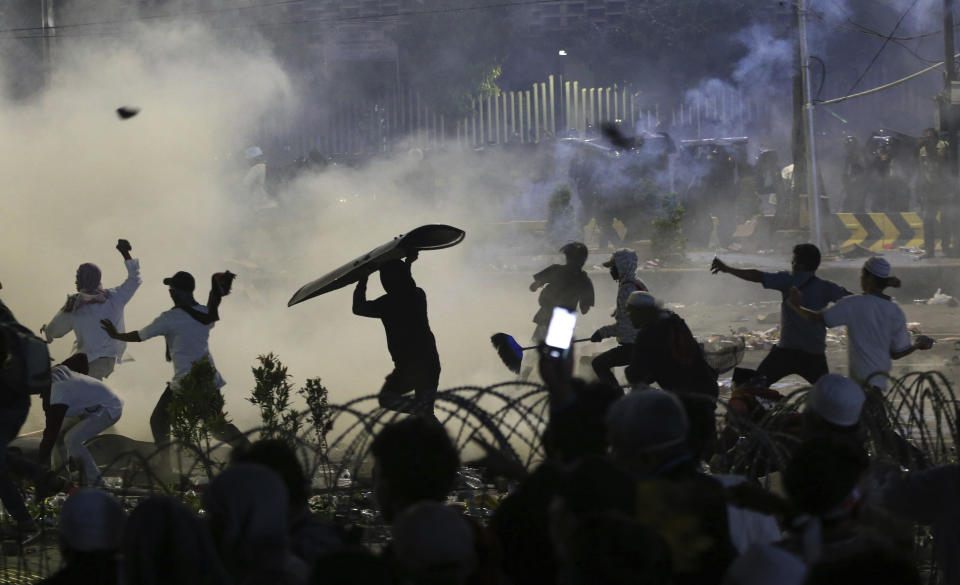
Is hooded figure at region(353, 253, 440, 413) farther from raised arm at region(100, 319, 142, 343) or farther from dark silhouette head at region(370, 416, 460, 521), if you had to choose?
dark silhouette head at region(370, 416, 460, 521)

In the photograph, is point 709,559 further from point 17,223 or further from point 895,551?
point 17,223

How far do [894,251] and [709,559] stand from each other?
16.7 meters

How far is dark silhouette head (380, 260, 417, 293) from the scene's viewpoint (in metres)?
7.94

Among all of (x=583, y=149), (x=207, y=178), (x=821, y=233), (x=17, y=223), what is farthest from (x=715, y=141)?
(x=17, y=223)

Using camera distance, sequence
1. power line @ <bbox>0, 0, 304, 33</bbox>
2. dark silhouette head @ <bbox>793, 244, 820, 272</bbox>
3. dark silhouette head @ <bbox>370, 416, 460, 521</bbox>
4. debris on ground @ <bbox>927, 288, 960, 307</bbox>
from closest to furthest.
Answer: dark silhouette head @ <bbox>370, 416, 460, 521</bbox>
dark silhouette head @ <bbox>793, 244, 820, 272</bbox>
debris on ground @ <bbox>927, 288, 960, 307</bbox>
power line @ <bbox>0, 0, 304, 33</bbox>

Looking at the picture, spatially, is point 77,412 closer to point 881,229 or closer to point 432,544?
point 432,544

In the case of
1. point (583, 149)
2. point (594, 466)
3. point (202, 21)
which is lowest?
point (594, 466)

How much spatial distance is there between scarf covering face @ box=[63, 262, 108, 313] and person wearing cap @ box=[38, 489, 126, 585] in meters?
5.96

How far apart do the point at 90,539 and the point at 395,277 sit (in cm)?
505

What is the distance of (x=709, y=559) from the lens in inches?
119

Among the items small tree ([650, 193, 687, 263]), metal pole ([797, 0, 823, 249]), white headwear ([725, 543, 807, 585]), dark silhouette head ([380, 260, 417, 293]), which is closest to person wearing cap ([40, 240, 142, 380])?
dark silhouette head ([380, 260, 417, 293])

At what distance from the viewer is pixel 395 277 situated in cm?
795

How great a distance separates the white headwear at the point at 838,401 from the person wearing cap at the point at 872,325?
269cm

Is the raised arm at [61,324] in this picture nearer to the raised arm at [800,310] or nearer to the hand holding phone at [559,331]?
the hand holding phone at [559,331]
